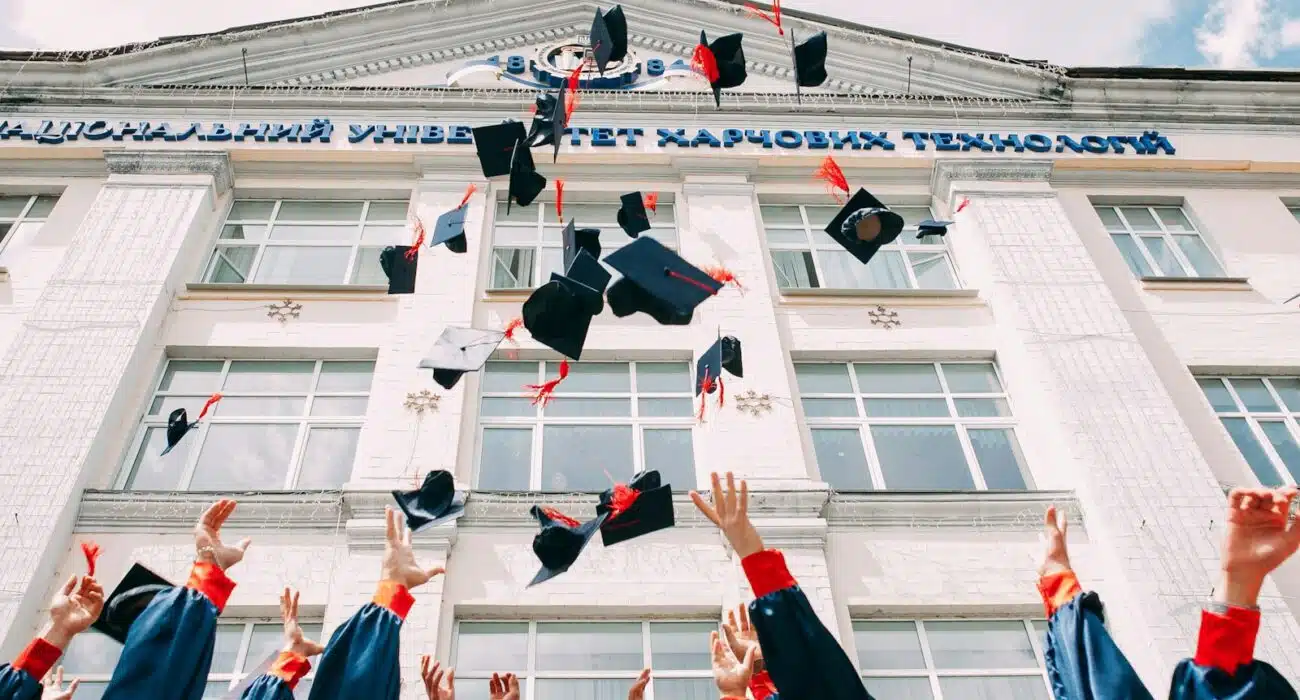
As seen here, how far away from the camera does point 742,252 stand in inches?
451

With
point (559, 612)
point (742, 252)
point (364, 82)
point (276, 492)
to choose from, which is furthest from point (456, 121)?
point (559, 612)

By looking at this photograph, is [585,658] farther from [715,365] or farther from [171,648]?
[171,648]

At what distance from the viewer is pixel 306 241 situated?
12047mm

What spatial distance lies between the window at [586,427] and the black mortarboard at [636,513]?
56.1 inches

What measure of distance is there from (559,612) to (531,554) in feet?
1.84

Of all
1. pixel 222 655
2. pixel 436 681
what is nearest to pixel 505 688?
pixel 436 681

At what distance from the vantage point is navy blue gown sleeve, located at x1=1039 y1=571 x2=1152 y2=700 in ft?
11.3

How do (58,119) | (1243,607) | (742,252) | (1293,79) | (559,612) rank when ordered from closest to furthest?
(1243,607) < (559,612) < (742,252) < (58,119) < (1293,79)

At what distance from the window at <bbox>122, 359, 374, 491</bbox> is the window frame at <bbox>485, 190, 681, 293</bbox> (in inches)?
84.4

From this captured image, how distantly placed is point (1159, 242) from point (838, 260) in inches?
157

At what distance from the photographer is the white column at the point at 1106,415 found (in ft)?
26.3

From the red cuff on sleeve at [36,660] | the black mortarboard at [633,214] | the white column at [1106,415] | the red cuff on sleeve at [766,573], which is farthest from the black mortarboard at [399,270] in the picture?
the red cuff on sleeve at [766,573]

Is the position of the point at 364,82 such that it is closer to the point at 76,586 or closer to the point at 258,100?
the point at 258,100

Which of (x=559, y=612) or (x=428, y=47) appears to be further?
(x=428, y=47)
